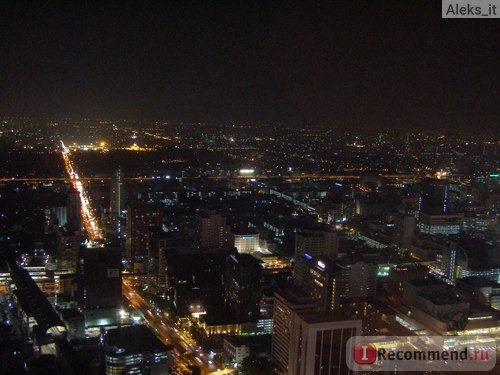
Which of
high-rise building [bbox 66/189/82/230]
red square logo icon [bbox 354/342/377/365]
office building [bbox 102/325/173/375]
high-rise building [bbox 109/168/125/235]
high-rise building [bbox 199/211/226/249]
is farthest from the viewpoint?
high-rise building [bbox 109/168/125/235]

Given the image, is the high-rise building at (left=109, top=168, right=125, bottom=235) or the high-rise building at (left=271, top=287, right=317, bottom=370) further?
the high-rise building at (left=109, top=168, right=125, bottom=235)

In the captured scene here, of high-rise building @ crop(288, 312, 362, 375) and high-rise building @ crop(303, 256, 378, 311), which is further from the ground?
high-rise building @ crop(288, 312, 362, 375)

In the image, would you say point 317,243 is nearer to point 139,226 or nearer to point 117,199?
point 139,226

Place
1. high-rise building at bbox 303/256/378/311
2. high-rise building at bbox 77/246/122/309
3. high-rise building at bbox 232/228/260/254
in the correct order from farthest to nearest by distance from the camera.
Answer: high-rise building at bbox 232/228/260/254 < high-rise building at bbox 303/256/378/311 < high-rise building at bbox 77/246/122/309

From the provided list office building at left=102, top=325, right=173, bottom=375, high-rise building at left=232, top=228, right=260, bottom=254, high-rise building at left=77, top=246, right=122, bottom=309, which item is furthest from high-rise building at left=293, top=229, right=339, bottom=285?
office building at left=102, top=325, right=173, bottom=375

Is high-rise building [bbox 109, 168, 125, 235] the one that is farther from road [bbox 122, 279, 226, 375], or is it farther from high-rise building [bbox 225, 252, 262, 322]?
high-rise building [bbox 225, 252, 262, 322]

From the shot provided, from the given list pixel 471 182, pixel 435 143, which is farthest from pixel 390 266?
pixel 435 143

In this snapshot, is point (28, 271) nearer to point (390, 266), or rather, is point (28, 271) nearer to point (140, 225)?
point (140, 225)

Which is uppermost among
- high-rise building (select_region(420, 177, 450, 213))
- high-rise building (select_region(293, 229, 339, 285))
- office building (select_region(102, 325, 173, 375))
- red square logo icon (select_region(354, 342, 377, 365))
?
red square logo icon (select_region(354, 342, 377, 365))
